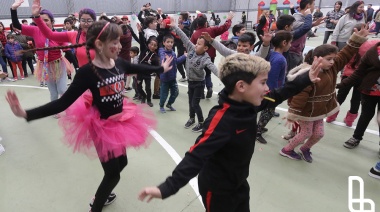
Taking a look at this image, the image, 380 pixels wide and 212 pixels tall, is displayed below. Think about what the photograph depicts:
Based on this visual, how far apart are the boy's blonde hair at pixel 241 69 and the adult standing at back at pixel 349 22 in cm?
481

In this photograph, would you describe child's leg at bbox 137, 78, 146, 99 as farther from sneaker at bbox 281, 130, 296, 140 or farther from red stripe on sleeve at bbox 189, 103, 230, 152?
red stripe on sleeve at bbox 189, 103, 230, 152

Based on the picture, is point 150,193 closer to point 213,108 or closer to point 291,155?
point 213,108

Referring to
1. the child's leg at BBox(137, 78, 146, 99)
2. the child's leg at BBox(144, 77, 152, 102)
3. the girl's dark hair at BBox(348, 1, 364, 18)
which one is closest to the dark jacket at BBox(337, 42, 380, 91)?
the girl's dark hair at BBox(348, 1, 364, 18)

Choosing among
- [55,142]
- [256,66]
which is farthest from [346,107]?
[55,142]

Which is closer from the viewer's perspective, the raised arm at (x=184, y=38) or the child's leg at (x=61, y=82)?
the raised arm at (x=184, y=38)

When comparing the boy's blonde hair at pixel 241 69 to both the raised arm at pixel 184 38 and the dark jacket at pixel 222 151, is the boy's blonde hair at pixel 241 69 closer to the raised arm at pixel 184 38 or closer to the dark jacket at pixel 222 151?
the dark jacket at pixel 222 151

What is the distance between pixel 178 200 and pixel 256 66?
1.70m

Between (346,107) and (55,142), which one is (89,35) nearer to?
(55,142)

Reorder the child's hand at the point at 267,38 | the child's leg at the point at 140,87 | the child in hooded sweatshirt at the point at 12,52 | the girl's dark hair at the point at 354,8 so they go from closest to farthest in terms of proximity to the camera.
A: 1. the child's hand at the point at 267,38
2. the girl's dark hair at the point at 354,8
3. the child's leg at the point at 140,87
4. the child in hooded sweatshirt at the point at 12,52

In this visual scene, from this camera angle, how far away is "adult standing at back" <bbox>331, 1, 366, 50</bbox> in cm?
507

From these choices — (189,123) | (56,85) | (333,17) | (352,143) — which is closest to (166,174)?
(189,123)

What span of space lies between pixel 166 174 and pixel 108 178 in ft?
3.24

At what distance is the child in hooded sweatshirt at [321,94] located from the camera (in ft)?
9.03

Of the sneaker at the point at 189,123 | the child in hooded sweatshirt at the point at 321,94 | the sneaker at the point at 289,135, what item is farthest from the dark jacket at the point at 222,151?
the sneaker at the point at 189,123
